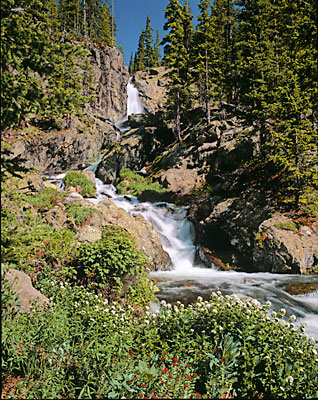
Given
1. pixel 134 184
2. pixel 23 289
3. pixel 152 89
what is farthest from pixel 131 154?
pixel 152 89

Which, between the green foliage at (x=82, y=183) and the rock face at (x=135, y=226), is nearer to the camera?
the rock face at (x=135, y=226)

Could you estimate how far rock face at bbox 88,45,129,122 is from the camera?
44.1 metres

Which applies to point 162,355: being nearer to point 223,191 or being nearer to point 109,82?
point 223,191

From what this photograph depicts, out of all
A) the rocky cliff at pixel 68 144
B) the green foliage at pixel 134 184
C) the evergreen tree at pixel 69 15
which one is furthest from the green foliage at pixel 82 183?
the evergreen tree at pixel 69 15

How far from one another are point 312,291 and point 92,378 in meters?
7.90

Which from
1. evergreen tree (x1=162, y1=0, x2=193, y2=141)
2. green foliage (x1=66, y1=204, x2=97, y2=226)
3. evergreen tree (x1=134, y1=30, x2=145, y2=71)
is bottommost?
green foliage (x1=66, y1=204, x2=97, y2=226)

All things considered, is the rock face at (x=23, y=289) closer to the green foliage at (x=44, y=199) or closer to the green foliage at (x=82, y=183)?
the green foliage at (x=44, y=199)

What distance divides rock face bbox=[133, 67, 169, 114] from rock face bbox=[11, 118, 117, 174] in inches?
647

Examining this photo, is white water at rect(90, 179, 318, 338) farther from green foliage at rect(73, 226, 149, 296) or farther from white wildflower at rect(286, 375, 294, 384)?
white wildflower at rect(286, 375, 294, 384)

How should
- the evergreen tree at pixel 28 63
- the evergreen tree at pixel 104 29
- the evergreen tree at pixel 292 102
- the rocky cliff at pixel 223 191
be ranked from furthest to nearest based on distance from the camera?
the evergreen tree at pixel 104 29, the evergreen tree at pixel 292 102, the rocky cliff at pixel 223 191, the evergreen tree at pixel 28 63

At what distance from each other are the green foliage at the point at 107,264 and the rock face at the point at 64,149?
2048 cm

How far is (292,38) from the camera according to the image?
13672mm

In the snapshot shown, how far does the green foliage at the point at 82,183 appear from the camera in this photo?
2041cm

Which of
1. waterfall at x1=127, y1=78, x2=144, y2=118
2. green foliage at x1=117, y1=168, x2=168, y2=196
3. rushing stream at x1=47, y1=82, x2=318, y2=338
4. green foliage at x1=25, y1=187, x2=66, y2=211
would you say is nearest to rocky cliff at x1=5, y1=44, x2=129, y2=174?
waterfall at x1=127, y1=78, x2=144, y2=118
